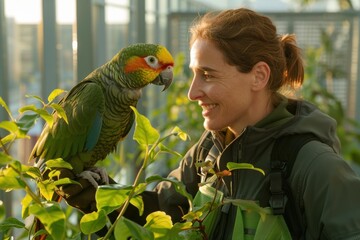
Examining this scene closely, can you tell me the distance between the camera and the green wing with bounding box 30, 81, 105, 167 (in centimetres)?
169

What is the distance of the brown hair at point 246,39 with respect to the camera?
164cm

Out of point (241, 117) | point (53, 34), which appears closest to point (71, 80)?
point (53, 34)

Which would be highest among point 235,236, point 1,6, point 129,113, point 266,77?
point 1,6

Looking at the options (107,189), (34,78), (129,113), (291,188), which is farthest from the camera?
(34,78)

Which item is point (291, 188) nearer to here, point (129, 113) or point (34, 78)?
point (129, 113)

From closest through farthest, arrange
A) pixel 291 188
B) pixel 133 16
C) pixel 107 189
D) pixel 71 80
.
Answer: pixel 107 189, pixel 291 188, pixel 71 80, pixel 133 16

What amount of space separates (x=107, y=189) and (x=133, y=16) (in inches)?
138

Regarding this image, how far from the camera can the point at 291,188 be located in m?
1.49

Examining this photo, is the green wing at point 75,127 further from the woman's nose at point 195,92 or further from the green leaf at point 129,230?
the green leaf at point 129,230

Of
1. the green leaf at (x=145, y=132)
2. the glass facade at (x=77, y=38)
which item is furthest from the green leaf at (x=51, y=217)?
the glass facade at (x=77, y=38)

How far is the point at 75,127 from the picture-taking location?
1729 mm

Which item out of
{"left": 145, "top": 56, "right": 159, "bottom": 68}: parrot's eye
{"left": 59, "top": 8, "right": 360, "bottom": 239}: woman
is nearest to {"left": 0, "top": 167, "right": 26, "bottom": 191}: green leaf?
{"left": 59, "top": 8, "right": 360, "bottom": 239}: woman

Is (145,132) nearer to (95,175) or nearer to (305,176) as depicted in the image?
(305,176)

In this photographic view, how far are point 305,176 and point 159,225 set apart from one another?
1.76 feet
